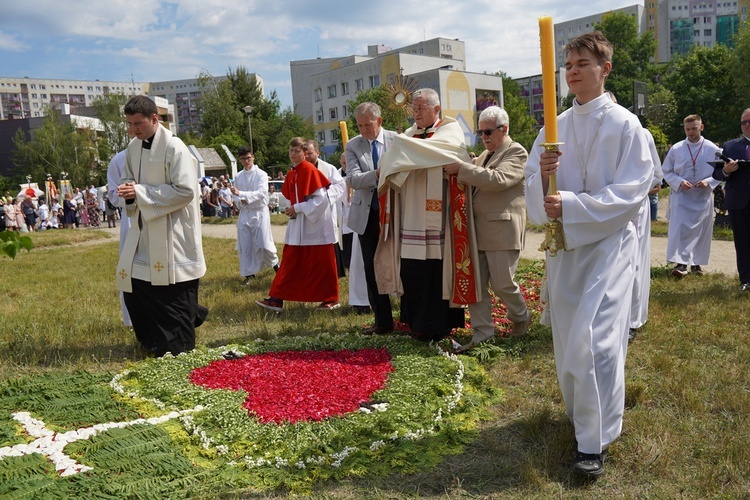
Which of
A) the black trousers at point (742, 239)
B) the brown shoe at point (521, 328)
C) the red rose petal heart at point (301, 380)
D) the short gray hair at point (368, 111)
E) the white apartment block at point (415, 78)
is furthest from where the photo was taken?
the white apartment block at point (415, 78)

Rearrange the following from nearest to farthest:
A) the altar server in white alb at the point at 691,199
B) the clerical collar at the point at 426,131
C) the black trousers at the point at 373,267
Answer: the clerical collar at the point at 426,131 → the black trousers at the point at 373,267 → the altar server in white alb at the point at 691,199

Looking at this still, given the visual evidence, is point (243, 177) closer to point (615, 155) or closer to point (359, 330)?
point (359, 330)

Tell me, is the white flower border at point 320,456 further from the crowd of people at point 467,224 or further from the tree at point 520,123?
the tree at point 520,123

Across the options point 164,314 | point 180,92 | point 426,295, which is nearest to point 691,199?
point 426,295

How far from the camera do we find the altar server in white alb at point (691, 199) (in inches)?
356

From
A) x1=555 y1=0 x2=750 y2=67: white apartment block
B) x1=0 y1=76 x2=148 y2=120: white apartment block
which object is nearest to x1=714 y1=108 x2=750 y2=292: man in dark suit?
x1=555 y1=0 x2=750 y2=67: white apartment block

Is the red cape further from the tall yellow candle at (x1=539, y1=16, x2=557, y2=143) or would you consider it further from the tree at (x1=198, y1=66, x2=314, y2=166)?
the tree at (x1=198, y1=66, x2=314, y2=166)

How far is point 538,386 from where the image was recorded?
16.3 ft

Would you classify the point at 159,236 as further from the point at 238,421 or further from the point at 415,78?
the point at 415,78

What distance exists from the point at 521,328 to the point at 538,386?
52.9 inches

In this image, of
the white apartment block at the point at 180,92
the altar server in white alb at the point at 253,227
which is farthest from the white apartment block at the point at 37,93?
the altar server in white alb at the point at 253,227

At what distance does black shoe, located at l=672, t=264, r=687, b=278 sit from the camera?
356 inches

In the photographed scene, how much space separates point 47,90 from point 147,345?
175 meters

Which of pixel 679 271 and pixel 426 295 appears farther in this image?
pixel 679 271
